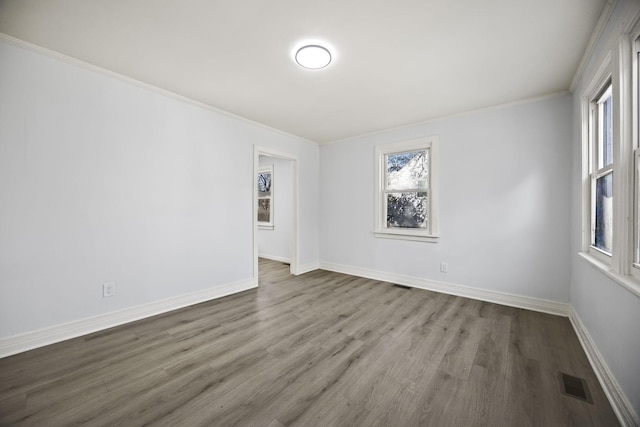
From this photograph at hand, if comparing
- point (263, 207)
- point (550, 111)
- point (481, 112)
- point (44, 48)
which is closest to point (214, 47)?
point (44, 48)

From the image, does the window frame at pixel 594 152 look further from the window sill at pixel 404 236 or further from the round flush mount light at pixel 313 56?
the round flush mount light at pixel 313 56

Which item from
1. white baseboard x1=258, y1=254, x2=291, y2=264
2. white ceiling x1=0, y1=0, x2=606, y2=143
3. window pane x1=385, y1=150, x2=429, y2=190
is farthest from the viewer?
white baseboard x1=258, y1=254, x2=291, y2=264

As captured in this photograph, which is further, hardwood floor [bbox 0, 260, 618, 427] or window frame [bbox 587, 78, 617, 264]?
window frame [bbox 587, 78, 617, 264]

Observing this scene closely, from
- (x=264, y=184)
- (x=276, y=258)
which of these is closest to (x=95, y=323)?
(x=276, y=258)

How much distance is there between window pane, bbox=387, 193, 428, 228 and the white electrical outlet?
3.83m

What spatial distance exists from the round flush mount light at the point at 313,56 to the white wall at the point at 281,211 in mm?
3376

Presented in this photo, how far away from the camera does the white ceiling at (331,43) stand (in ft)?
5.79

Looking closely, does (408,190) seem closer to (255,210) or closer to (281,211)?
(255,210)

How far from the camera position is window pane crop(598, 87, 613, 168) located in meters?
2.05

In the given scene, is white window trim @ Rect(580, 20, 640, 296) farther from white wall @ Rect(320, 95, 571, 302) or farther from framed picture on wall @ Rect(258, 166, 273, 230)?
framed picture on wall @ Rect(258, 166, 273, 230)

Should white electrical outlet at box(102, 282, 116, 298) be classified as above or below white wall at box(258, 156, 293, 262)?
below

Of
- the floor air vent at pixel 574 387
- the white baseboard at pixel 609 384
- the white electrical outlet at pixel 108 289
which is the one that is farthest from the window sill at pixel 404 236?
the white electrical outlet at pixel 108 289

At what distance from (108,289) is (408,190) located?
4.08 metres

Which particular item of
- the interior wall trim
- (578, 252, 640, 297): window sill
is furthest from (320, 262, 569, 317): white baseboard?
the interior wall trim
